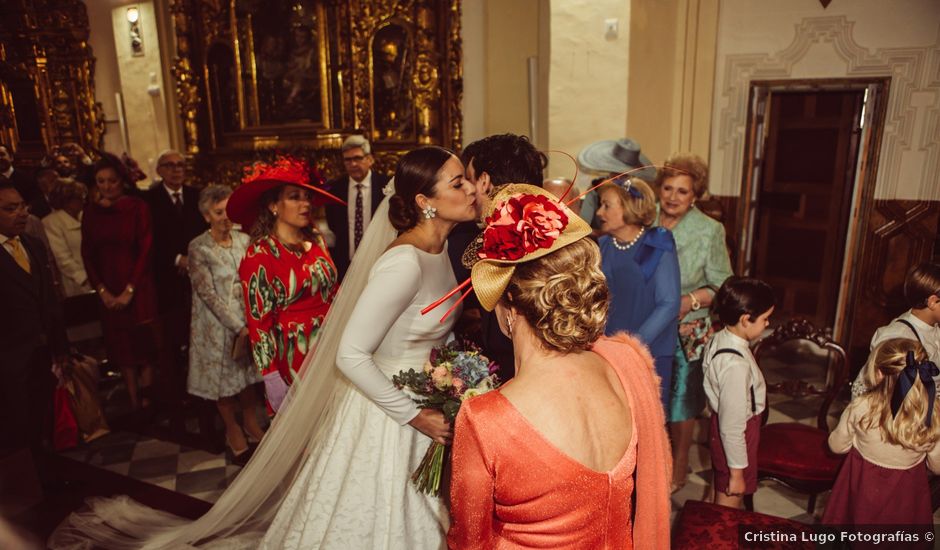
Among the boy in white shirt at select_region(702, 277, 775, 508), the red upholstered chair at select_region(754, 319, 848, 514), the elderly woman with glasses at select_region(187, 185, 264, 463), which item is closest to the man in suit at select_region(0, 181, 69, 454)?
the elderly woman with glasses at select_region(187, 185, 264, 463)

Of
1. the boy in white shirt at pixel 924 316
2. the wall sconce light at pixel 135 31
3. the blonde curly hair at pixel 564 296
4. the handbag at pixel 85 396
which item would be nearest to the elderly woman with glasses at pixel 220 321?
the handbag at pixel 85 396

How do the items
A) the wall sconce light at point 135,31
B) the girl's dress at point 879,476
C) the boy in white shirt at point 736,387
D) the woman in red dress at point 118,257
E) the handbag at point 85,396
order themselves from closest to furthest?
the girl's dress at point 879,476 → the boy in white shirt at point 736,387 → the handbag at point 85,396 → the woman in red dress at point 118,257 → the wall sconce light at point 135,31

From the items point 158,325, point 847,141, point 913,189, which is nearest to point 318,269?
point 158,325

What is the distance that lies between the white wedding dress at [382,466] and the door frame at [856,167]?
4628mm

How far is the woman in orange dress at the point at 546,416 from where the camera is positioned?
4.25 ft

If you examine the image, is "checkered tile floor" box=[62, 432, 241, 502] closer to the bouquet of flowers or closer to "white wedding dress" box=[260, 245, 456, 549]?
"white wedding dress" box=[260, 245, 456, 549]

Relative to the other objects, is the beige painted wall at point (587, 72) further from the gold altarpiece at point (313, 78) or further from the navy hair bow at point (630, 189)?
the navy hair bow at point (630, 189)

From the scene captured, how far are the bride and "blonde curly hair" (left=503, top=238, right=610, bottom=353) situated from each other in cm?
69

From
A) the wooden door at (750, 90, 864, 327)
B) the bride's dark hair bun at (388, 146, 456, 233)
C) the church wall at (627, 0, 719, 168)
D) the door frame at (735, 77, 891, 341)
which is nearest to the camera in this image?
the bride's dark hair bun at (388, 146, 456, 233)

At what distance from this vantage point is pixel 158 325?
4277mm

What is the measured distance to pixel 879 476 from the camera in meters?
2.38

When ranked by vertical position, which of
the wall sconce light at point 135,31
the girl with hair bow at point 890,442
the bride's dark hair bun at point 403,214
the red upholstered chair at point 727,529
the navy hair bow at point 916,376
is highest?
the wall sconce light at point 135,31

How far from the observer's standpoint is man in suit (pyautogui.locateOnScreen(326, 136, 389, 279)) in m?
5.07

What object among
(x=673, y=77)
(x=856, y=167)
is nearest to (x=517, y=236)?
A: (x=673, y=77)
